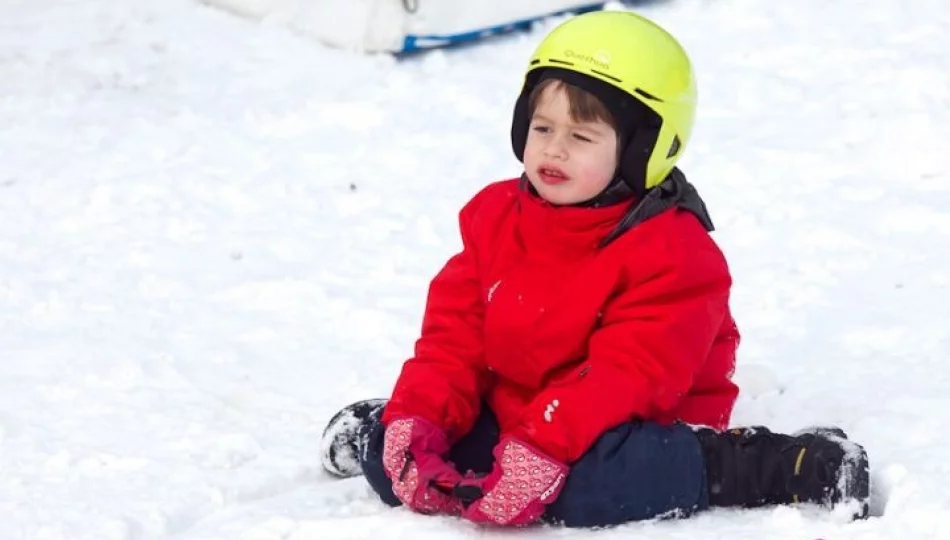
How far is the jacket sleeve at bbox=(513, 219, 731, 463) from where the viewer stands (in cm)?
309

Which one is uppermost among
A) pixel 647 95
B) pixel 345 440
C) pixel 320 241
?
pixel 647 95

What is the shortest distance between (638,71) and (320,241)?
93.4 inches

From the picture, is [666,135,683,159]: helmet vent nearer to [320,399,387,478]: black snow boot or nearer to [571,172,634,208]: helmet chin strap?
[571,172,634,208]: helmet chin strap

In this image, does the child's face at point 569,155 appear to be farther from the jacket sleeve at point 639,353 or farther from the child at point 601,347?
the jacket sleeve at point 639,353

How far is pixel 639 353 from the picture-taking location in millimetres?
3119

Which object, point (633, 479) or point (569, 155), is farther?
point (569, 155)

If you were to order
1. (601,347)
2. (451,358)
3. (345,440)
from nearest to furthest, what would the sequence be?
(601,347), (451,358), (345,440)

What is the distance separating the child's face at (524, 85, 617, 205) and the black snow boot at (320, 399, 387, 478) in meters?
0.75

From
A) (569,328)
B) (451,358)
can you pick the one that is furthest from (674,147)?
(451,358)

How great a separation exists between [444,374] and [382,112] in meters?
3.21

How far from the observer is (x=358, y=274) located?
16.5 ft

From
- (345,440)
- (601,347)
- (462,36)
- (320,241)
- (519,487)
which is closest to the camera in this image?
(519,487)

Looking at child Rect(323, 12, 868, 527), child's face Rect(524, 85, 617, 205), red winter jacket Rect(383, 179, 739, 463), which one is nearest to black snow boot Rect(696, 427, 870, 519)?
child Rect(323, 12, 868, 527)

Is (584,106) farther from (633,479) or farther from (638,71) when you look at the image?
(633,479)
